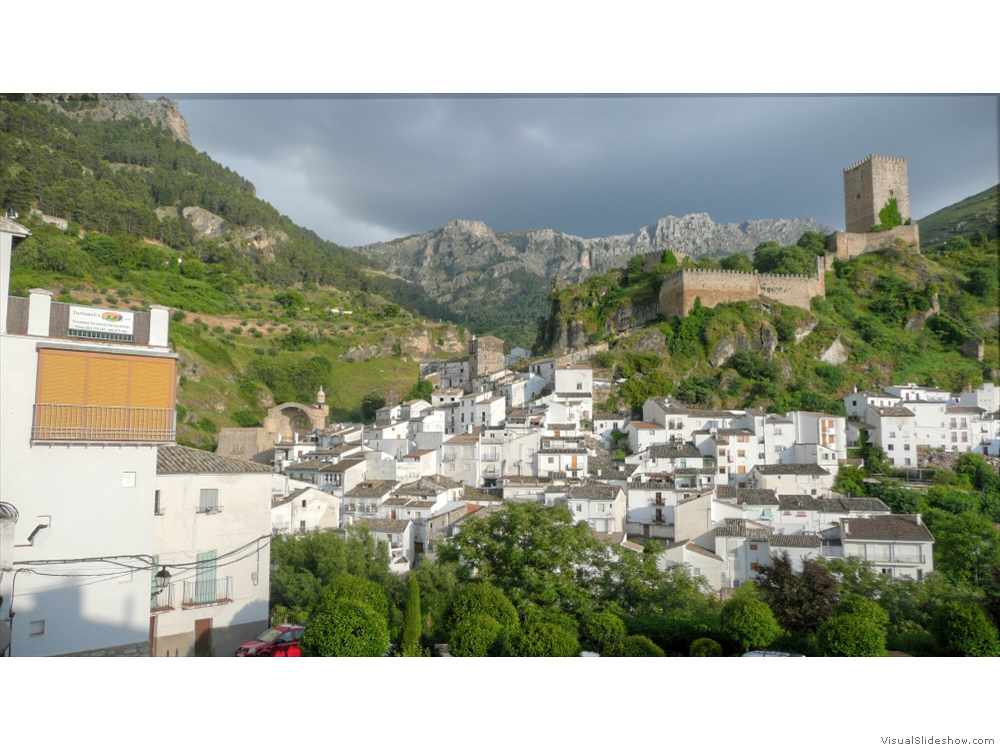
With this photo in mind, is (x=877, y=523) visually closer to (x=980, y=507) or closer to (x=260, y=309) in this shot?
(x=980, y=507)

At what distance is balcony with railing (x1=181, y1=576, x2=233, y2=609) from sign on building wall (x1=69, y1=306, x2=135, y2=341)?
2941mm

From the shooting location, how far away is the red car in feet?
26.0

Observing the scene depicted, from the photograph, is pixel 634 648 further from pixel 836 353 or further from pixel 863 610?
pixel 836 353

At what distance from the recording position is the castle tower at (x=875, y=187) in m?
37.8

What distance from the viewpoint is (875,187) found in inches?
1485

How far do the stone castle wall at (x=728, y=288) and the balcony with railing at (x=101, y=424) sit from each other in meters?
27.2

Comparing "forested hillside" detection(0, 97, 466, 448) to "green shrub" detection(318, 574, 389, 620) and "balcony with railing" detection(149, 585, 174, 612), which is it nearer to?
"balcony with railing" detection(149, 585, 174, 612)

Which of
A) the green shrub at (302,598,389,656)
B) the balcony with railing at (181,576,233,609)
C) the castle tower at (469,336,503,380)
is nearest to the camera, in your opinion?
the green shrub at (302,598,389,656)

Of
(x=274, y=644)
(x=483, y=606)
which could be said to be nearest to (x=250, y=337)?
(x=274, y=644)

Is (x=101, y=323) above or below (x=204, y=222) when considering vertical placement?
below

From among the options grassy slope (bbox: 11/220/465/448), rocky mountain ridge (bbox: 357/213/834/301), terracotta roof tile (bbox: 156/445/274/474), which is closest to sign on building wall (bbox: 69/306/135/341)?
terracotta roof tile (bbox: 156/445/274/474)

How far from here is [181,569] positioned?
26.3 ft

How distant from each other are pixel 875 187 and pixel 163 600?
40.4 m
